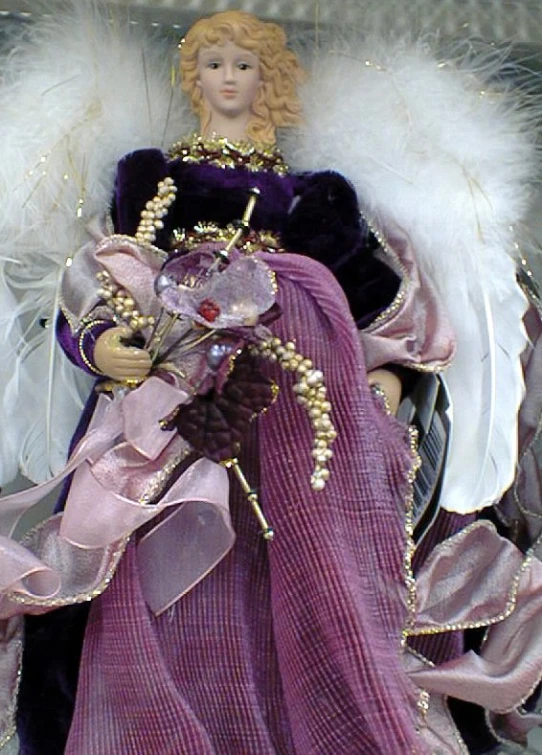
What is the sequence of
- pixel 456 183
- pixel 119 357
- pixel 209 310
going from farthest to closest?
pixel 456 183, pixel 119 357, pixel 209 310

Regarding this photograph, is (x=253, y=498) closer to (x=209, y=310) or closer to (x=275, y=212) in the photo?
(x=209, y=310)

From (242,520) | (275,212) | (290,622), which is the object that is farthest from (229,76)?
(290,622)

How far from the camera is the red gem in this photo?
1.05 m

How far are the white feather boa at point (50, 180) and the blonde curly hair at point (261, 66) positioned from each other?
0.20 feet

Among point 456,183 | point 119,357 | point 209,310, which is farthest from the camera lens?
point 456,183

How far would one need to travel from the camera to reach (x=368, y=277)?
4.32ft

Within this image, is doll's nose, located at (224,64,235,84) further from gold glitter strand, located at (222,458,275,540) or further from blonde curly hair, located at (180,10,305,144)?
gold glitter strand, located at (222,458,275,540)

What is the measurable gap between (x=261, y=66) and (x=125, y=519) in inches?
21.7

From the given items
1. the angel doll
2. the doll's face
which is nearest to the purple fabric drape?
the angel doll

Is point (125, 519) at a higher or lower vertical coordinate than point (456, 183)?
lower

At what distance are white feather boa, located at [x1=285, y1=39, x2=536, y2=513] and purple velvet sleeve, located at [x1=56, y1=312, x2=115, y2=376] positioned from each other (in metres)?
0.33

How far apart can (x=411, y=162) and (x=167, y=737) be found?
655 mm

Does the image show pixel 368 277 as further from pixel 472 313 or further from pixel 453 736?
pixel 453 736

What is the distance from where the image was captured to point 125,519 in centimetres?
109
